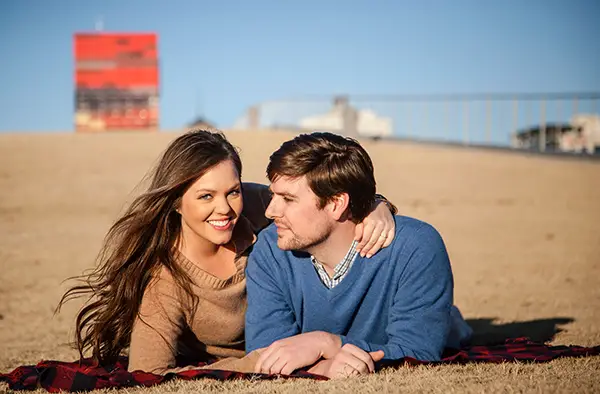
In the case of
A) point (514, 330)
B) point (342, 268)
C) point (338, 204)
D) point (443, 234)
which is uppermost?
point (338, 204)

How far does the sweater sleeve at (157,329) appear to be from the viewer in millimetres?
4973

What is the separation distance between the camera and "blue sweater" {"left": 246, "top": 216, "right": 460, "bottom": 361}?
475 cm

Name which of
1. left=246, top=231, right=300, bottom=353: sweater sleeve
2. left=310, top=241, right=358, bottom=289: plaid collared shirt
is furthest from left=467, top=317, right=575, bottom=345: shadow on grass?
left=246, top=231, right=300, bottom=353: sweater sleeve

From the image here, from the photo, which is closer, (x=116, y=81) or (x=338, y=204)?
(x=338, y=204)

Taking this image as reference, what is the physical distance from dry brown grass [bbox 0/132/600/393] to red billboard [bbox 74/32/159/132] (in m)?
16.7

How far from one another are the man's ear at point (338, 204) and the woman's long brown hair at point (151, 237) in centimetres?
79

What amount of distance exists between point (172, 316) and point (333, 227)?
1.10 meters

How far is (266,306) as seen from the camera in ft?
16.3

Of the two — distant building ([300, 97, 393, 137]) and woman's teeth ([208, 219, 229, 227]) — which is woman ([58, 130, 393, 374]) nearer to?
woman's teeth ([208, 219, 229, 227])

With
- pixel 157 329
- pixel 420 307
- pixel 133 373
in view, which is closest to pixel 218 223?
pixel 157 329

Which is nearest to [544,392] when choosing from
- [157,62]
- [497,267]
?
[497,267]

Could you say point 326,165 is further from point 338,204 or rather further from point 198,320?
point 198,320

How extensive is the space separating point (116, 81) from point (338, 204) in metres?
41.6

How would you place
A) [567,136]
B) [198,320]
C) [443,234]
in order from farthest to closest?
1. [567,136]
2. [443,234]
3. [198,320]
